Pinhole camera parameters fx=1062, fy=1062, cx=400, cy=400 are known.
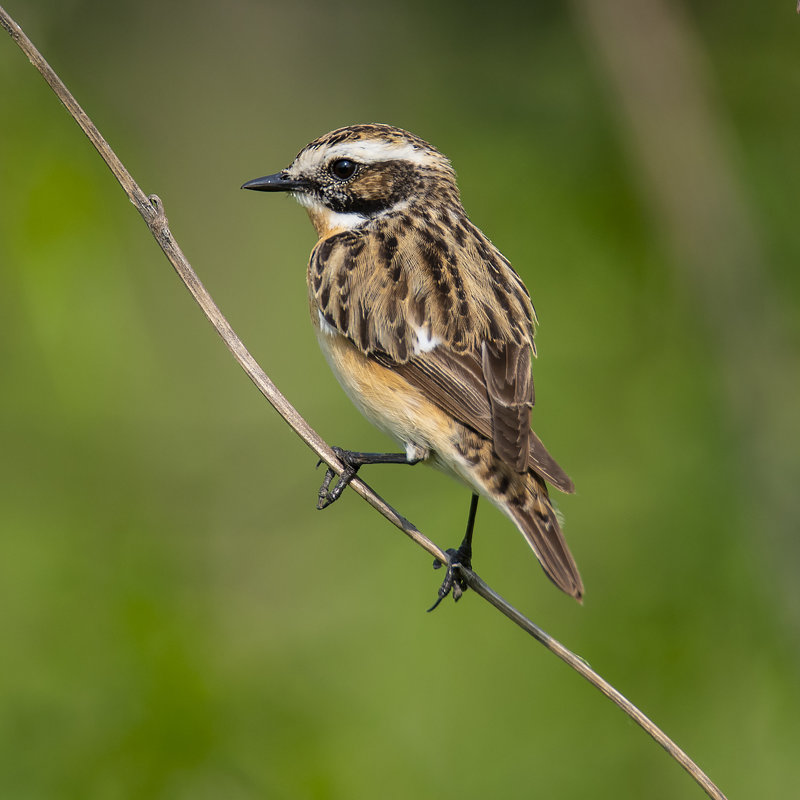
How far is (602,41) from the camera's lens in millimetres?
7023


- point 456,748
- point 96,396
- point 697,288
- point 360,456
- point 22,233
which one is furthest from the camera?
point 697,288

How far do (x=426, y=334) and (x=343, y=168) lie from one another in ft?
3.70

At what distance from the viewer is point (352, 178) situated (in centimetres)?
524

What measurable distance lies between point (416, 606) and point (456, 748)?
0.87m

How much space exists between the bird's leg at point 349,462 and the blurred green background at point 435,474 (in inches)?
45.9

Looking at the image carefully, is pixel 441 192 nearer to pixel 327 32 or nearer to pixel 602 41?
pixel 602 41

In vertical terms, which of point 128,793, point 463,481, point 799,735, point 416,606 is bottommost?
point 128,793

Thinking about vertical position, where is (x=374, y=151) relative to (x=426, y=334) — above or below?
above

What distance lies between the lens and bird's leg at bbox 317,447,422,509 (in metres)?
4.50

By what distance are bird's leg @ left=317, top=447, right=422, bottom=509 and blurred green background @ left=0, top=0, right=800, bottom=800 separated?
117 centimetres

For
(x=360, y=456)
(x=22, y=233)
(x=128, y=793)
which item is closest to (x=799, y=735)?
(x=360, y=456)

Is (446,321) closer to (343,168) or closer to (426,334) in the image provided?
(426,334)

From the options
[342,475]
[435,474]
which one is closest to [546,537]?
[342,475]

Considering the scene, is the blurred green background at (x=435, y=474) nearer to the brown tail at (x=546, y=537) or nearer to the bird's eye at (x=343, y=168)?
the bird's eye at (x=343, y=168)
